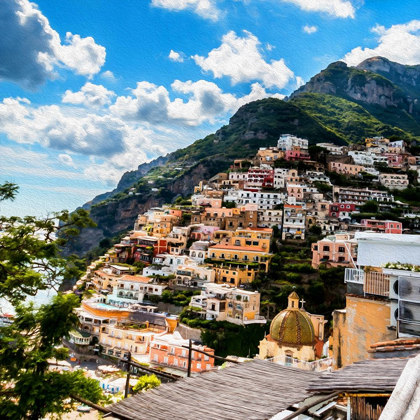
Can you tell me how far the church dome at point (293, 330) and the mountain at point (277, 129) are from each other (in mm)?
72187

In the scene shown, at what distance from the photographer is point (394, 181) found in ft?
248

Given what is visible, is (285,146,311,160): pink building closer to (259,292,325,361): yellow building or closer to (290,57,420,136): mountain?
(259,292,325,361): yellow building

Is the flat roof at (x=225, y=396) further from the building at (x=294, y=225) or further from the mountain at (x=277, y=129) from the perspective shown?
the mountain at (x=277, y=129)

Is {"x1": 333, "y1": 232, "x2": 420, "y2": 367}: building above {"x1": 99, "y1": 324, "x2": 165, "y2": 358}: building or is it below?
above

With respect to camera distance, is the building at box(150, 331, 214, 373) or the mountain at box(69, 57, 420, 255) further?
the mountain at box(69, 57, 420, 255)

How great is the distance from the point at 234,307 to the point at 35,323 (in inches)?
1290

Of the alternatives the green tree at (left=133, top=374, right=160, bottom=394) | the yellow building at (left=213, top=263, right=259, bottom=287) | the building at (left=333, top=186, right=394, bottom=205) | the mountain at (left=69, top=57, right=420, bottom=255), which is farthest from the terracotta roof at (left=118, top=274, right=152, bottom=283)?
the mountain at (left=69, top=57, right=420, bottom=255)

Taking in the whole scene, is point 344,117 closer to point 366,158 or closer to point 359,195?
point 366,158

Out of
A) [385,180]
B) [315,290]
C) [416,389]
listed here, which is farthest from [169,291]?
[385,180]

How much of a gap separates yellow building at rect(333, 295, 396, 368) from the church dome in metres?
12.4

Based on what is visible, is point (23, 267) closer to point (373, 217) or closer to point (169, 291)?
point (169, 291)

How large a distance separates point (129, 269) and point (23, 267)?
44726 millimetres

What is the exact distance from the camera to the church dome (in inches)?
873

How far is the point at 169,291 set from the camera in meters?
45.4
